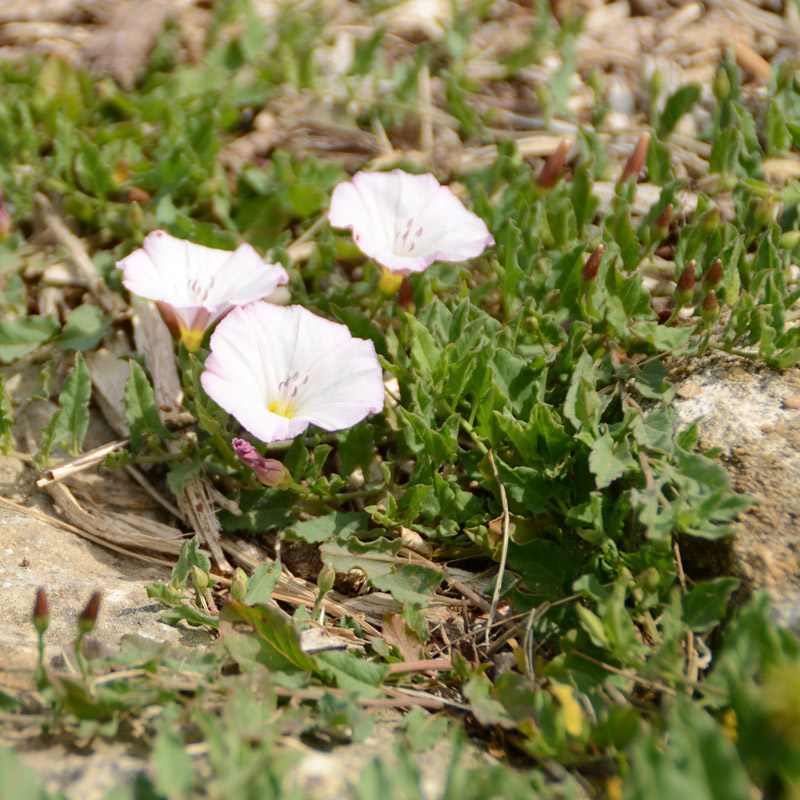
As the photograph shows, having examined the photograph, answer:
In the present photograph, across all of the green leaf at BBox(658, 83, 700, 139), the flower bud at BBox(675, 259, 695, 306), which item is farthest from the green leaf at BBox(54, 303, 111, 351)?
the green leaf at BBox(658, 83, 700, 139)

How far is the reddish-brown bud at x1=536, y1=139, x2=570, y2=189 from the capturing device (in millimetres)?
2873

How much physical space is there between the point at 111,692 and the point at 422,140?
9.40 ft

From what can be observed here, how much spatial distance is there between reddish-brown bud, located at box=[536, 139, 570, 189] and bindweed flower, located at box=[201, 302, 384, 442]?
3.78ft

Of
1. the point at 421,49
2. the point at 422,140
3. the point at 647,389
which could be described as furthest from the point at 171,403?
the point at 421,49

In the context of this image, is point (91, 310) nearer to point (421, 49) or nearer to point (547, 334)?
point (547, 334)

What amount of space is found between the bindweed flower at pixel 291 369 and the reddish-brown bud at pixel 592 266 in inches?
29.1

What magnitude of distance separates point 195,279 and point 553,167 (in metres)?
1.40

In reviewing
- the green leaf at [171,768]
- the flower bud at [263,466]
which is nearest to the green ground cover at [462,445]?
the green leaf at [171,768]

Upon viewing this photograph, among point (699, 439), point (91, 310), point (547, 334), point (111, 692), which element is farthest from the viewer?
point (91, 310)

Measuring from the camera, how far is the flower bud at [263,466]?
2096 millimetres

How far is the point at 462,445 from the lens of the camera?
254 centimetres

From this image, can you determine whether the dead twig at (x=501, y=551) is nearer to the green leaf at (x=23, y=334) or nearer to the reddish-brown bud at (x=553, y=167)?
the reddish-brown bud at (x=553, y=167)

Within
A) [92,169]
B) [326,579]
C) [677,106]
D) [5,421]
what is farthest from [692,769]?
[677,106]

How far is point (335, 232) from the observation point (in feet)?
10.3
